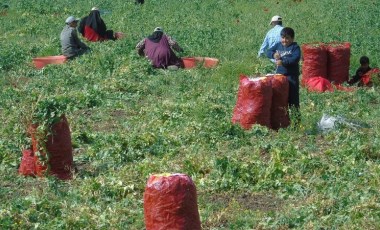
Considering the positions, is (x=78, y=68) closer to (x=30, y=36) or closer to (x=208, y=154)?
(x=30, y=36)

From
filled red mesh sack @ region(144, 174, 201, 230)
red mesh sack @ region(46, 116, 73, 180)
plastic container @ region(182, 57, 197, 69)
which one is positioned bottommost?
plastic container @ region(182, 57, 197, 69)

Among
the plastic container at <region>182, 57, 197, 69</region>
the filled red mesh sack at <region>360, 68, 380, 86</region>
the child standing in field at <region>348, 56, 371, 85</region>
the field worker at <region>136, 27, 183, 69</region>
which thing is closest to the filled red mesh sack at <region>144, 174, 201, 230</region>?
the filled red mesh sack at <region>360, 68, 380, 86</region>

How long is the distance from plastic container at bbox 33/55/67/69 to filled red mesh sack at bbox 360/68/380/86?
6.11 m

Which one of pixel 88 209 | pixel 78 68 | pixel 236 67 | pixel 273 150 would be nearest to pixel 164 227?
pixel 88 209

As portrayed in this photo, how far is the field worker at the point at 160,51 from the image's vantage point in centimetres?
1694

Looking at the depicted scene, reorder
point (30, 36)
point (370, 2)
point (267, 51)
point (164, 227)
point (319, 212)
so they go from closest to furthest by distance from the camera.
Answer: point (164, 227), point (319, 212), point (267, 51), point (30, 36), point (370, 2)

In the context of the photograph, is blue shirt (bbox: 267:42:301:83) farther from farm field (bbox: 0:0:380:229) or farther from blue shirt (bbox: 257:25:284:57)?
blue shirt (bbox: 257:25:284:57)

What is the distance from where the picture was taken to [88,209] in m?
8.15

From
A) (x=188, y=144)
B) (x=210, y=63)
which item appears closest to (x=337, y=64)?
(x=210, y=63)

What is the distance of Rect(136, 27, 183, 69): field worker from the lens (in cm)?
1694

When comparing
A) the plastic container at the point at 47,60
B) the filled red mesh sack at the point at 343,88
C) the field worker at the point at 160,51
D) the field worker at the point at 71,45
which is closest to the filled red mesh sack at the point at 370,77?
the filled red mesh sack at the point at 343,88

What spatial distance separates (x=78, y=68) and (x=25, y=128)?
700 centimetres

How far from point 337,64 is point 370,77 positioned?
0.69m

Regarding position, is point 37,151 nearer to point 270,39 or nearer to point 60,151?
point 60,151
